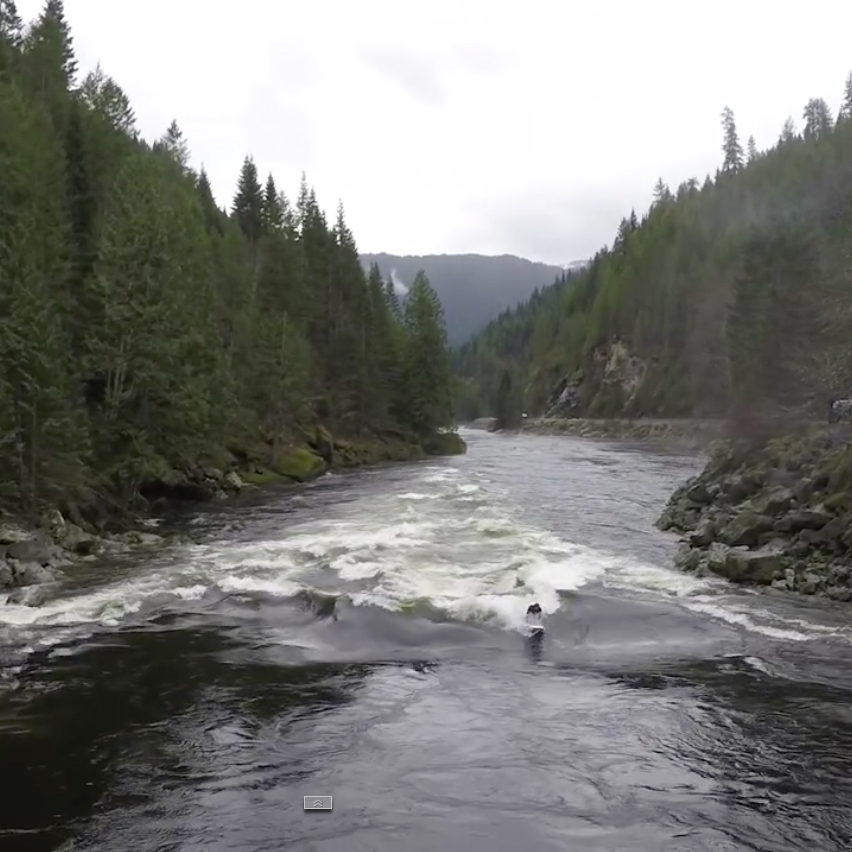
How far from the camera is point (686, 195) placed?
150750 mm

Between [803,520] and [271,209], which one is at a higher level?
[271,209]

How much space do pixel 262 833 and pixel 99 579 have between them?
13.0m

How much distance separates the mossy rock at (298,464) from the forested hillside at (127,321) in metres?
1.03

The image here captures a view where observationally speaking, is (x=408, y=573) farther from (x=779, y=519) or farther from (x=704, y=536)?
(x=779, y=519)

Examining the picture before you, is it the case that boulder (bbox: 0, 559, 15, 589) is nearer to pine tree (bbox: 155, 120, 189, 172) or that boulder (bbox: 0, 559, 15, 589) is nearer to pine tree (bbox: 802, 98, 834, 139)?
pine tree (bbox: 155, 120, 189, 172)

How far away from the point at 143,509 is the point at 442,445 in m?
44.0

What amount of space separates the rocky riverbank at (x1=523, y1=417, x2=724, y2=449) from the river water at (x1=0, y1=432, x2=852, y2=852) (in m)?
48.0

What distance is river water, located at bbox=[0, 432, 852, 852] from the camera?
8578mm

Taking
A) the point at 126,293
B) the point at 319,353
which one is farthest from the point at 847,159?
the point at 126,293

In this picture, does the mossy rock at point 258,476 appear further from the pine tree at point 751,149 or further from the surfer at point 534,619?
the pine tree at point 751,149

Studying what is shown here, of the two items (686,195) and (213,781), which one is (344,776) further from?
(686,195)

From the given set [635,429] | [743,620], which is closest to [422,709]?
[743,620]

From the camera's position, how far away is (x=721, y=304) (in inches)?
3423

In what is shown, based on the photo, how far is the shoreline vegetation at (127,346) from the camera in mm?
23438
